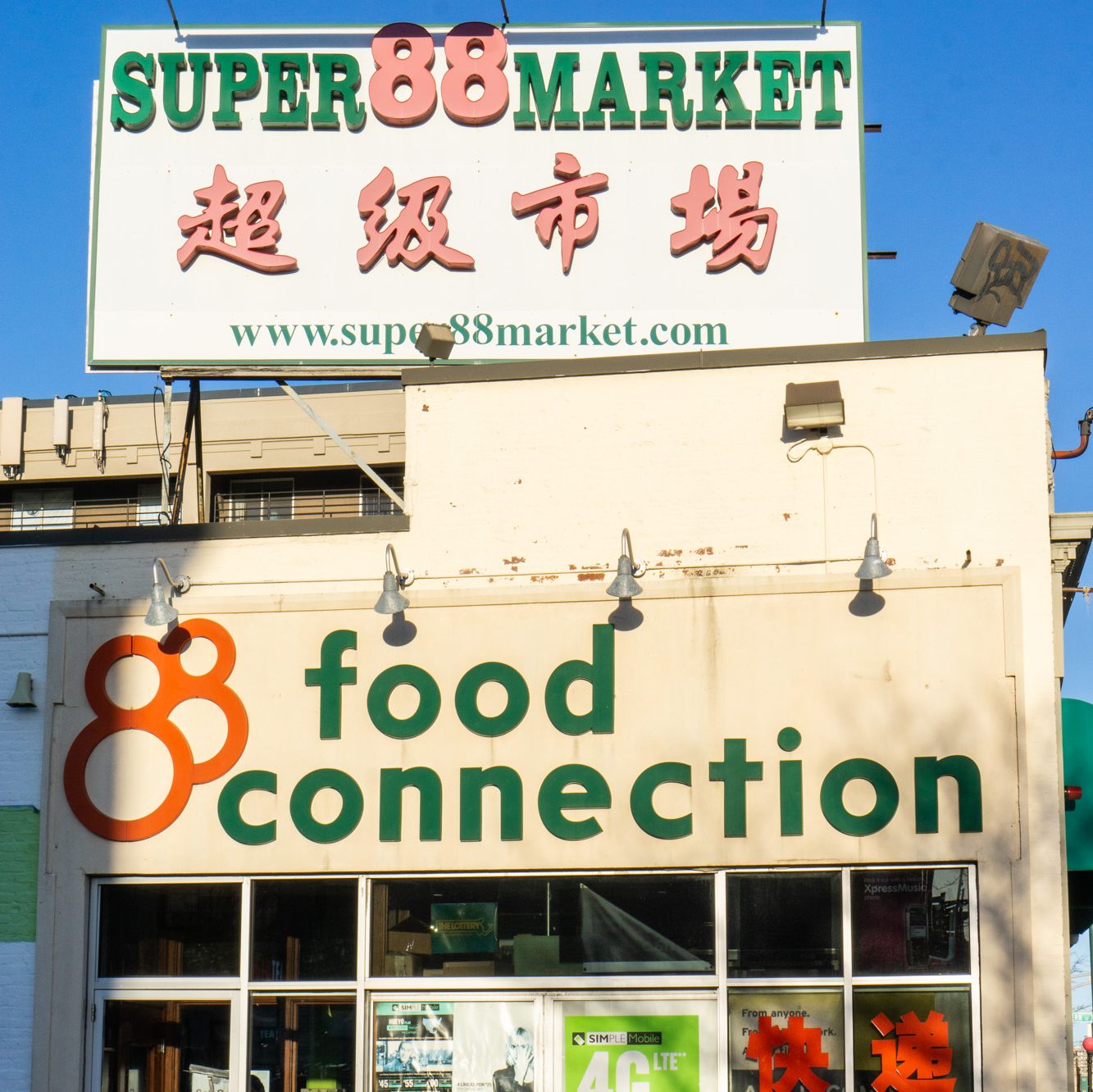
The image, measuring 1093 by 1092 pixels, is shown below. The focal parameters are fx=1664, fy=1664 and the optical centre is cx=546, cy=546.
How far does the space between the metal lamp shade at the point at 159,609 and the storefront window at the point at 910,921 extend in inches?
212

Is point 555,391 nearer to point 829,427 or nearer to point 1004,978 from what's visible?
point 829,427

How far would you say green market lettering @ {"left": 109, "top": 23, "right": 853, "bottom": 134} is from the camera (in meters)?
15.3

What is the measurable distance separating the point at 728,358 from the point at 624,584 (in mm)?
2047

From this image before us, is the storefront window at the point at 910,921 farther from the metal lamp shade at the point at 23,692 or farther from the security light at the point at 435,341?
the metal lamp shade at the point at 23,692

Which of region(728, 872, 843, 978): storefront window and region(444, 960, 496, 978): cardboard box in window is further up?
region(728, 872, 843, 978): storefront window

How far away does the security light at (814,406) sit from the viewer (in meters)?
12.2

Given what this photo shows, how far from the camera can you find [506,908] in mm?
12102

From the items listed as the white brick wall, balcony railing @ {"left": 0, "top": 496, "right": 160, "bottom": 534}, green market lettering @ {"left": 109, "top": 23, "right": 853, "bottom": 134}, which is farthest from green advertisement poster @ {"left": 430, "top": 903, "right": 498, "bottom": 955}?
balcony railing @ {"left": 0, "top": 496, "right": 160, "bottom": 534}

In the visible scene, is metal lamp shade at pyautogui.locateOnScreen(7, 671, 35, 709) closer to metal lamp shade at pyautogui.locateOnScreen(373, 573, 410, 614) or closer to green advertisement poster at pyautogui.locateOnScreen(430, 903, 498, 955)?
metal lamp shade at pyautogui.locateOnScreen(373, 573, 410, 614)

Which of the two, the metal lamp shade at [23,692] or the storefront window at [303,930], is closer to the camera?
the storefront window at [303,930]

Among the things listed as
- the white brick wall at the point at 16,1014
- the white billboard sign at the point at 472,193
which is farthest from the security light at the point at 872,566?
the white brick wall at the point at 16,1014

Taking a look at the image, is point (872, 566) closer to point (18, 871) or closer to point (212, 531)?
point (212, 531)

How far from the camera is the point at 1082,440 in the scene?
13.6 m

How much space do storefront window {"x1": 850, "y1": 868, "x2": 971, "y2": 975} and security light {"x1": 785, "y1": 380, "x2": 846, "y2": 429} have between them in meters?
3.26
